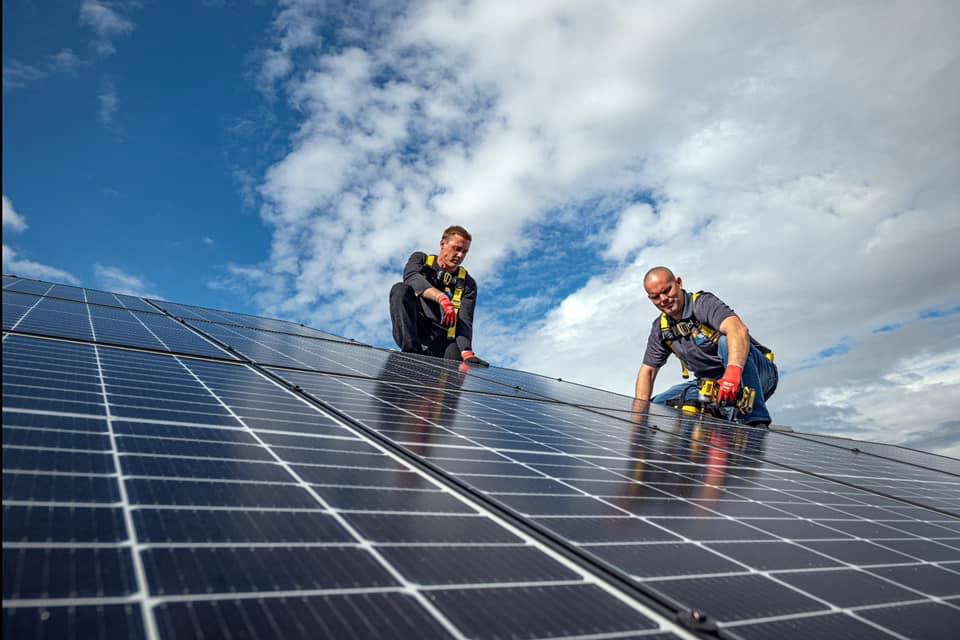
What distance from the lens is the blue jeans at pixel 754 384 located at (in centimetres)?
1072

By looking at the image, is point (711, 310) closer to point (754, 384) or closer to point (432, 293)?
point (754, 384)

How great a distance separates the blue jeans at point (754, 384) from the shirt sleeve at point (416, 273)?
512 cm

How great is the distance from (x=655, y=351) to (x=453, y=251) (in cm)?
424

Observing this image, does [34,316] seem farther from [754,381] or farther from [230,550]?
[754,381]

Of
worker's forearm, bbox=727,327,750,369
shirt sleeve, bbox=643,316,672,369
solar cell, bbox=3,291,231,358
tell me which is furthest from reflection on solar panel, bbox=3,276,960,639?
shirt sleeve, bbox=643,316,672,369

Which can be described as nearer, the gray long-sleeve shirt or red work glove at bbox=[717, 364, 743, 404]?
red work glove at bbox=[717, 364, 743, 404]

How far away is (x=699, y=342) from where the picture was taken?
1070 centimetres

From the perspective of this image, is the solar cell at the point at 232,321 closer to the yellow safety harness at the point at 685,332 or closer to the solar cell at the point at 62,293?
the solar cell at the point at 62,293

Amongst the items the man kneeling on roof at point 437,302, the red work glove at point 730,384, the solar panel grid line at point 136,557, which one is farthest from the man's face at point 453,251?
the solar panel grid line at point 136,557

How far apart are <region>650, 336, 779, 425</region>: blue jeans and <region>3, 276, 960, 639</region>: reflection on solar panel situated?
18.9 feet

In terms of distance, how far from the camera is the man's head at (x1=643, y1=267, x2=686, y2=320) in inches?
397

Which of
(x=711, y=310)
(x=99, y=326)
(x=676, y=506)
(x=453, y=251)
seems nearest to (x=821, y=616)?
(x=676, y=506)

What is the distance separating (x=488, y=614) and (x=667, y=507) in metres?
1.86

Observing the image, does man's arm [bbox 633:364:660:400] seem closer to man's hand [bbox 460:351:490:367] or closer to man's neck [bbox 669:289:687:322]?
man's neck [bbox 669:289:687:322]
